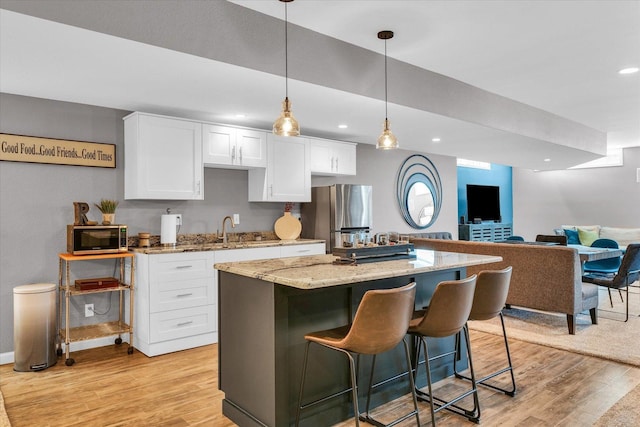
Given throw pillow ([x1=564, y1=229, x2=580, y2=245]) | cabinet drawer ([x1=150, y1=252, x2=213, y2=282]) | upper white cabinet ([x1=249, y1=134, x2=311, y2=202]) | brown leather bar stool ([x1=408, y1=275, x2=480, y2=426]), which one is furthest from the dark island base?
throw pillow ([x1=564, y1=229, x2=580, y2=245])

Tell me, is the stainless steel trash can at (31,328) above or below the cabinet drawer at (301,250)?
below

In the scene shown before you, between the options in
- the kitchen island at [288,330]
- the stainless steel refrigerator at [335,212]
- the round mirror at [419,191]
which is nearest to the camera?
the kitchen island at [288,330]

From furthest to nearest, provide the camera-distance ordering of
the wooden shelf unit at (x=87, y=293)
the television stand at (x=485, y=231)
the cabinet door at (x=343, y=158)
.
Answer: the television stand at (x=485, y=231) → the cabinet door at (x=343, y=158) → the wooden shelf unit at (x=87, y=293)

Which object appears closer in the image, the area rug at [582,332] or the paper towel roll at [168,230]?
the area rug at [582,332]

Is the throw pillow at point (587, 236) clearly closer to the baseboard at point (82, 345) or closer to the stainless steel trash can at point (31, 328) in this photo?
the baseboard at point (82, 345)

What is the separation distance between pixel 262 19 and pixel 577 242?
27.3 ft

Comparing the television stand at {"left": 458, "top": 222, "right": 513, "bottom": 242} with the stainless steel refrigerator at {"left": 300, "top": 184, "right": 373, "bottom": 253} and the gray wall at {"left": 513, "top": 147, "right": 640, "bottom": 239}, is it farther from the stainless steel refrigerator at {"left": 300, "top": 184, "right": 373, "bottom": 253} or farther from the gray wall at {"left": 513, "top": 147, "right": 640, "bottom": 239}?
the stainless steel refrigerator at {"left": 300, "top": 184, "right": 373, "bottom": 253}

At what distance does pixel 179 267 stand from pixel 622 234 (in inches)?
339

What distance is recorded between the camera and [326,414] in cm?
255

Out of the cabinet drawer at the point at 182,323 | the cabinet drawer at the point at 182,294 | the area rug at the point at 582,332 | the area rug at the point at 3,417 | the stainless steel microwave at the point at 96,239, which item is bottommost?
the area rug at the point at 3,417

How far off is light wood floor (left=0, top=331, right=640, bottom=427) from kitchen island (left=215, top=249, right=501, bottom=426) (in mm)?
223

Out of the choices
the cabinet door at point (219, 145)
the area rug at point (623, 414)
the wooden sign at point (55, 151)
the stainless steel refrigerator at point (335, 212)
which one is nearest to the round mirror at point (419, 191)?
the stainless steel refrigerator at point (335, 212)

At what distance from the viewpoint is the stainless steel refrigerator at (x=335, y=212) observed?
17.7 ft

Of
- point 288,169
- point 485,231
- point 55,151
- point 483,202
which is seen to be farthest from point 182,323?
point 483,202
